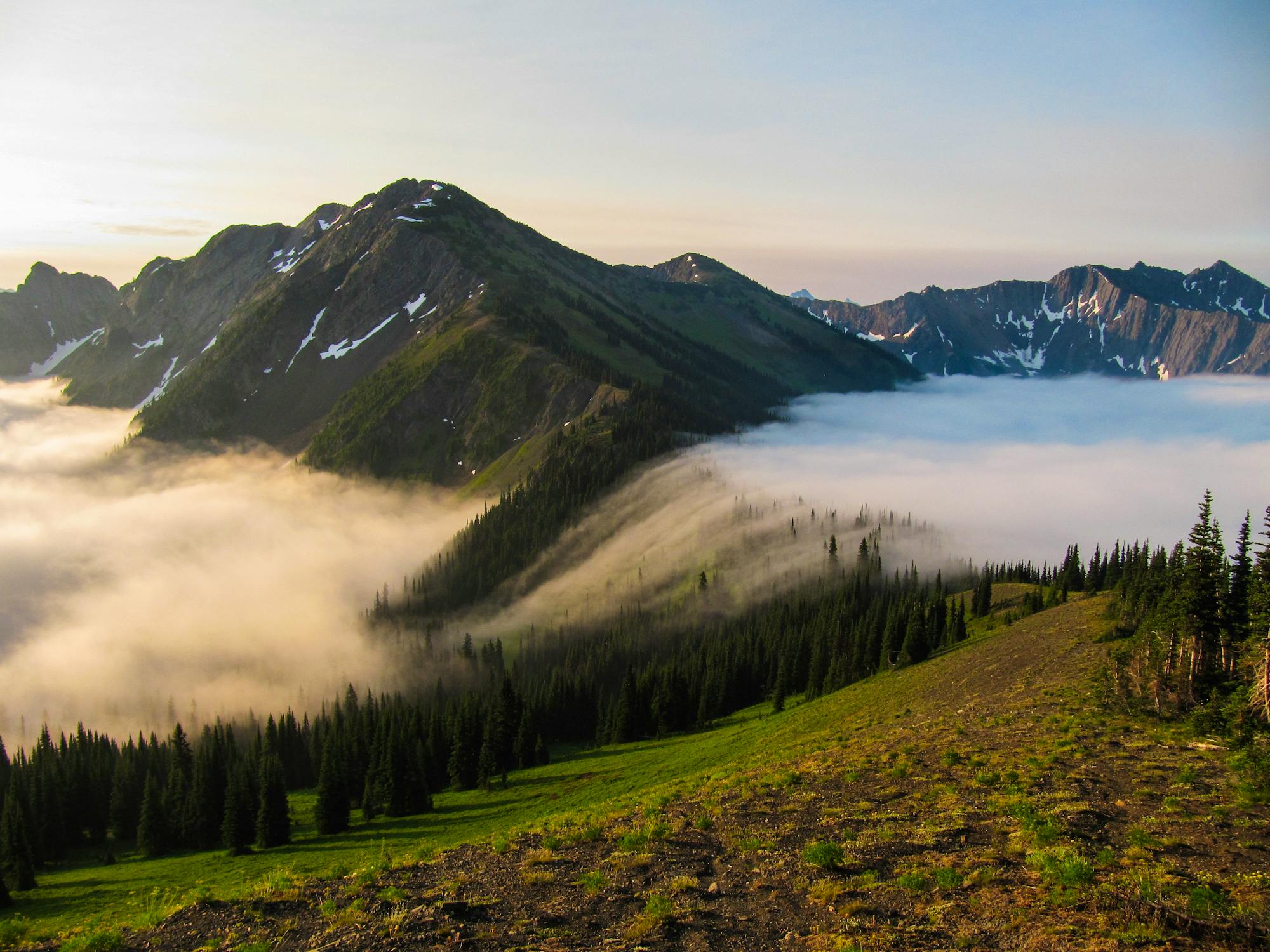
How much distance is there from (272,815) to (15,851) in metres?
29.0

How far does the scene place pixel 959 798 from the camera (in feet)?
Result: 93.8

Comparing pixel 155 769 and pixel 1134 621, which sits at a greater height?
pixel 1134 621

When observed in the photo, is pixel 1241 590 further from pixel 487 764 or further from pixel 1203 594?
pixel 487 764

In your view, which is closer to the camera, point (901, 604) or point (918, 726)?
point (918, 726)

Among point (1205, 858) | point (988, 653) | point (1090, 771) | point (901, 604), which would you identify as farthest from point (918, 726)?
point (901, 604)

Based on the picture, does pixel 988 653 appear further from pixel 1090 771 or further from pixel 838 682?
pixel 1090 771

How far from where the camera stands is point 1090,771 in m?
31.4

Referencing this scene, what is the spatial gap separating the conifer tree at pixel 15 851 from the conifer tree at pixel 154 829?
11.7m

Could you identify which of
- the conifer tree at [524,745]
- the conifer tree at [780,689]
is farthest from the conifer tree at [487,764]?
the conifer tree at [780,689]

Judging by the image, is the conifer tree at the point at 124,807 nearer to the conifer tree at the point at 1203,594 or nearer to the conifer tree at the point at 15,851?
the conifer tree at the point at 15,851

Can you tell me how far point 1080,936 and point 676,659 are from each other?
133 metres

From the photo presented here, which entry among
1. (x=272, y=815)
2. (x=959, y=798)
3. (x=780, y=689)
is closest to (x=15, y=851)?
(x=272, y=815)

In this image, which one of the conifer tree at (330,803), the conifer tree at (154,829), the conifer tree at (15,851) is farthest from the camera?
the conifer tree at (154,829)

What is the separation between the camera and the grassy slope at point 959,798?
21.3 metres
